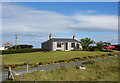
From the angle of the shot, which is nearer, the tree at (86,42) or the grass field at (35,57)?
the grass field at (35,57)

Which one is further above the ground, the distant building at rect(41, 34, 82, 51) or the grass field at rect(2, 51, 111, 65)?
the distant building at rect(41, 34, 82, 51)

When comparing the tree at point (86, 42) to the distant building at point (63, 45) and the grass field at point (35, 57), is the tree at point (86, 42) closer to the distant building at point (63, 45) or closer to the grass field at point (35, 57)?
the distant building at point (63, 45)

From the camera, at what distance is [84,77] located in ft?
49.5

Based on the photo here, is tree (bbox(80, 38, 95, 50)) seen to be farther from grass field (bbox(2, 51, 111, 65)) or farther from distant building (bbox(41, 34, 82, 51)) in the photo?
grass field (bbox(2, 51, 111, 65))

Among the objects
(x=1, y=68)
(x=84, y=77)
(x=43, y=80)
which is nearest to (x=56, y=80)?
(x=43, y=80)

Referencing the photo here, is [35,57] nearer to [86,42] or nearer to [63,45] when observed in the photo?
[63,45]

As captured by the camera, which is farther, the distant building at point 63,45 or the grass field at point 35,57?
the distant building at point 63,45

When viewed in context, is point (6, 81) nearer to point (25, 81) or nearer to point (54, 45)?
point (25, 81)

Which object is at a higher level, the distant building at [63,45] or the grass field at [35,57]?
the distant building at [63,45]

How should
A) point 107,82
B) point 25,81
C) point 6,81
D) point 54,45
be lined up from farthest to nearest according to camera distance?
point 54,45 → point 6,81 → point 25,81 → point 107,82

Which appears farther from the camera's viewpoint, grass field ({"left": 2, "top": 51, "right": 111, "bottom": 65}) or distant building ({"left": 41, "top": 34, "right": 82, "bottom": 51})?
distant building ({"left": 41, "top": 34, "right": 82, "bottom": 51})

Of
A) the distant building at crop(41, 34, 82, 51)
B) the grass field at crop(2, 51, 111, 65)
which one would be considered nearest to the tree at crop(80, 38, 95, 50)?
the distant building at crop(41, 34, 82, 51)

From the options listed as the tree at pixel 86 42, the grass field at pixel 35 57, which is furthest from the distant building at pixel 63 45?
the grass field at pixel 35 57

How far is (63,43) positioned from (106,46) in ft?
60.6
